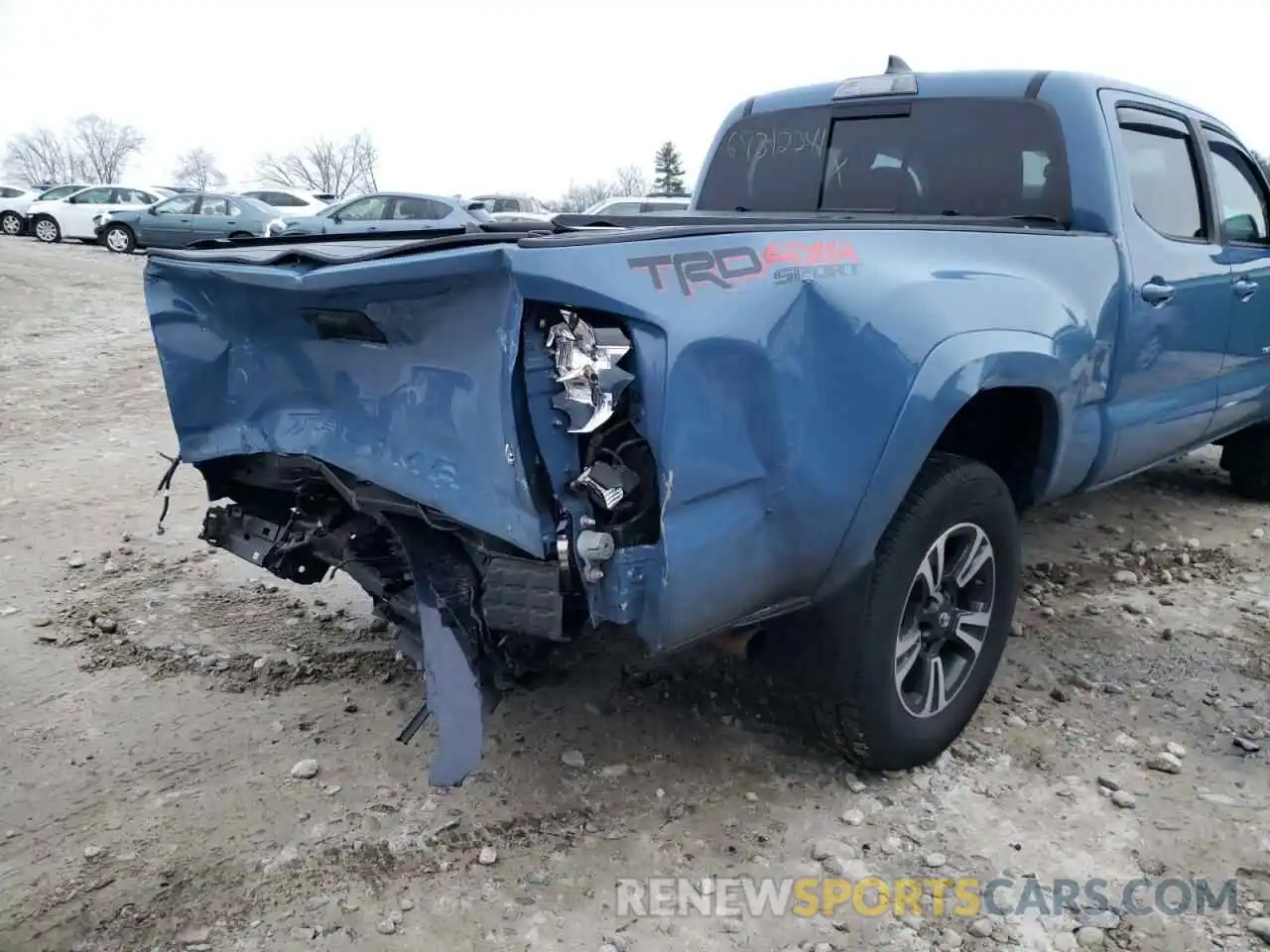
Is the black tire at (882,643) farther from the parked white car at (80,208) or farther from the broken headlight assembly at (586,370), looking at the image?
the parked white car at (80,208)

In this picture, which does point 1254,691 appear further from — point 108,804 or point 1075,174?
point 108,804

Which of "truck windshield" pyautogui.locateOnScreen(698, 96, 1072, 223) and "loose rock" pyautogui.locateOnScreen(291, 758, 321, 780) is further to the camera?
"truck windshield" pyautogui.locateOnScreen(698, 96, 1072, 223)

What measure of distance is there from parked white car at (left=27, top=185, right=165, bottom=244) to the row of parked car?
22 mm

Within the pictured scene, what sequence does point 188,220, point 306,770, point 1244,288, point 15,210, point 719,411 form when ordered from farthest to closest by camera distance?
point 15,210 < point 188,220 < point 1244,288 < point 306,770 < point 719,411

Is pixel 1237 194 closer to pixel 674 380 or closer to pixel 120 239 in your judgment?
pixel 674 380

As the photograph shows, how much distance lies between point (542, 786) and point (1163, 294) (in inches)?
111

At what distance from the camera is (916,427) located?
99.3 inches

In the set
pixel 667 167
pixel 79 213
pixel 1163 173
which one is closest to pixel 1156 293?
pixel 1163 173

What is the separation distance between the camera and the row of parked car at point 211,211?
58.0 feet

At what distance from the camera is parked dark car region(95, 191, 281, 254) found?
1991 centimetres

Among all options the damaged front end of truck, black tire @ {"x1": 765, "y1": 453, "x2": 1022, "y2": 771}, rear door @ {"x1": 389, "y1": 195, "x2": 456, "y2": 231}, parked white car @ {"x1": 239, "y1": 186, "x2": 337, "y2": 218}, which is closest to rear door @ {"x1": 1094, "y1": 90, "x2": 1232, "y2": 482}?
black tire @ {"x1": 765, "y1": 453, "x2": 1022, "y2": 771}

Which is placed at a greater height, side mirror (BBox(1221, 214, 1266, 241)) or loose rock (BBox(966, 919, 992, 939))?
side mirror (BBox(1221, 214, 1266, 241))

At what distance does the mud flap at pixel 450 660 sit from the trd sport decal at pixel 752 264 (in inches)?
36.2

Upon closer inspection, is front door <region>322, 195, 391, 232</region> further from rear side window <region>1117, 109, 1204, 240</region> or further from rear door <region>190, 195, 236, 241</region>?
rear side window <region>1117, 109, 1204, 240</region>
